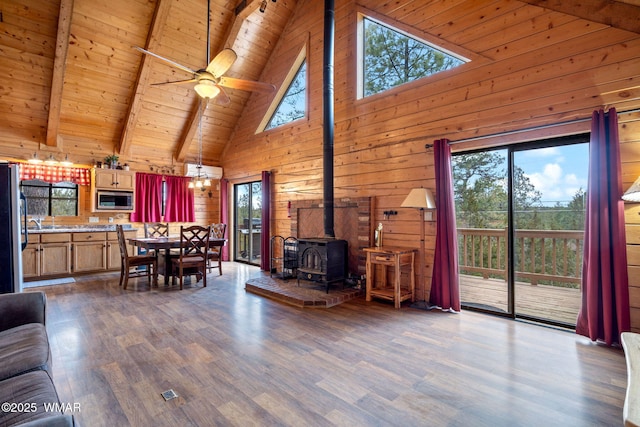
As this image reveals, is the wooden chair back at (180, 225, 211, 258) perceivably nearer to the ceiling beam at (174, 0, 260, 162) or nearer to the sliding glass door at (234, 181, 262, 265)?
the sliding glass door at (234, 181, 262, 265)

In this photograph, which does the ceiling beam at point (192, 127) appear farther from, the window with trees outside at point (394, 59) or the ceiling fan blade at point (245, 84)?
the window with trees outside at point (394, 59)

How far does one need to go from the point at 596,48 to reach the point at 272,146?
525cm

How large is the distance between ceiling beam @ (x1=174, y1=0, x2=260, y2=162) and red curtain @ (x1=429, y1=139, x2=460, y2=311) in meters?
4.08

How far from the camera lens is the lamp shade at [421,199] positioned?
3.94m

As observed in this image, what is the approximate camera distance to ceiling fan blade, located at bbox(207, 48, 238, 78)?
11.3 ft

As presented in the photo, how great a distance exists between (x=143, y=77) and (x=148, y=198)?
2743 mm

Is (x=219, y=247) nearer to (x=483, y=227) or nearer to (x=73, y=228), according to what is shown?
(x=73, y=228)

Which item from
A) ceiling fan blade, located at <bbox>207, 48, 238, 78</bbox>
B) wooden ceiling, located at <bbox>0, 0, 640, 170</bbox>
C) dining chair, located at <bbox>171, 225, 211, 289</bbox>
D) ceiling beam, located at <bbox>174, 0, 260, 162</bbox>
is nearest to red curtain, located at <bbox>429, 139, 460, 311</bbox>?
wooden ceiling, located at <bbox>0, 0, 640, 170</bbox>

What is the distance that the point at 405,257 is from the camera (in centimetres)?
425

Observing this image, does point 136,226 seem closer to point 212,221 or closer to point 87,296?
point 212,221

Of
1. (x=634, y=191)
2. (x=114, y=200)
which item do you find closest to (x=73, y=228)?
(x=114, y=200)

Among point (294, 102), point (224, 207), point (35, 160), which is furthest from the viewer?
point (224, 207)

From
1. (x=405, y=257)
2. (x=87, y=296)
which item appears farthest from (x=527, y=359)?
(x=87, y=296)

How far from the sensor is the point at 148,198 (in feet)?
24.5
